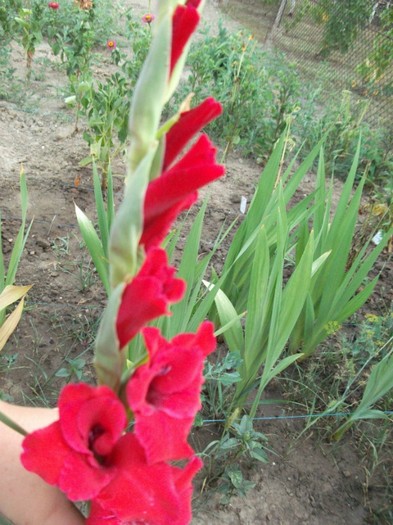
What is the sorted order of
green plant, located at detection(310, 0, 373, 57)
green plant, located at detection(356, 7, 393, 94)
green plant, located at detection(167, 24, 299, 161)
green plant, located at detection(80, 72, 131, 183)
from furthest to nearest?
green plant, located at detection(310, 0, 373, 57)
green plant, located at detection(356, 7, 393, 94)
green plant, located at detection(167, 24, 299, 161)
green plant, located at detection(80, 72, 131, 183)

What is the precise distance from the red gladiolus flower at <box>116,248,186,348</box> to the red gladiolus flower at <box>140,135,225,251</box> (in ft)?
0.09

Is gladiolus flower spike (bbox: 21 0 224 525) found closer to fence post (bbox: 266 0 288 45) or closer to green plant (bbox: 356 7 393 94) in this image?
green plant (bbox: 356 7 393 94)

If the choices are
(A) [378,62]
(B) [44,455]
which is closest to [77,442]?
(B) [44,455]

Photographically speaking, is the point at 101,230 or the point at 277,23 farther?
the point at 277,23

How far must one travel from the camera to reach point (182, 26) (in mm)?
397

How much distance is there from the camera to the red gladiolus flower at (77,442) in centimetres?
38

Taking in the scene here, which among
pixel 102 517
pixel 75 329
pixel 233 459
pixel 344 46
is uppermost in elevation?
pixel 102 517

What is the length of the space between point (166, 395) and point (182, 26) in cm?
29

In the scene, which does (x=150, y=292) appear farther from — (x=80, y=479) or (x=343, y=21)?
(x=343, y=21)

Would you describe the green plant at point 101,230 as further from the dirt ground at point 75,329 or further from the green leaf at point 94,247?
the dirt ground at point 75,329

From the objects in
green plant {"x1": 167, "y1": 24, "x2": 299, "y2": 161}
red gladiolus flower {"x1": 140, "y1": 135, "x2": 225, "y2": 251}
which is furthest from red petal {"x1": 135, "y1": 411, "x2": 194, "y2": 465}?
green plant {"x1": 167, "y1": 24, "x2": 299, "y2": 161}

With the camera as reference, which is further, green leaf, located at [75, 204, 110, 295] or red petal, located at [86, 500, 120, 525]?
green leaf, located at [75, 204, 110, 295]

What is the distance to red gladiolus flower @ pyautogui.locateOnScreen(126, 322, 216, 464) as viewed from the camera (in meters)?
0.38

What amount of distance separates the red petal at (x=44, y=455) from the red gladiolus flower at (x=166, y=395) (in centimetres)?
6
